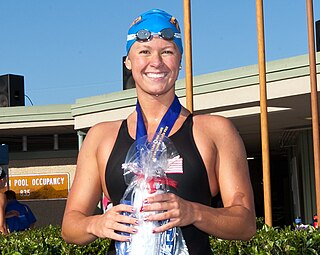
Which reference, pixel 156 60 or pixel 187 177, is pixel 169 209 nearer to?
pixel 187 177

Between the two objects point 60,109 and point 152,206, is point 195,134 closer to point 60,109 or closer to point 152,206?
point 152,206

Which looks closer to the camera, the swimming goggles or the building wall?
the swimming goggles

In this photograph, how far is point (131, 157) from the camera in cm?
209

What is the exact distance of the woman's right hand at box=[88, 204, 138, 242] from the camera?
195cm

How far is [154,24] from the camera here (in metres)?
2.27

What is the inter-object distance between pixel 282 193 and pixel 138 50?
38.6m

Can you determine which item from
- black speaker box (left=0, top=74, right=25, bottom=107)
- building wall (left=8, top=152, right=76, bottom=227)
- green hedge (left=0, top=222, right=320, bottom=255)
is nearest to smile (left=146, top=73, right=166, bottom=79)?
green hedge (left=0, top=222, right=320, bottom=255)

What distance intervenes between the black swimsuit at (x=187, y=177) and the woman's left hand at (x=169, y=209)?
0.59 ft

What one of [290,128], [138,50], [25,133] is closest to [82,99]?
[25,133]

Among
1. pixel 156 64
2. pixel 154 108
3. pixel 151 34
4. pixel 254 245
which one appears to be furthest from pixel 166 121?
pixel 254 245

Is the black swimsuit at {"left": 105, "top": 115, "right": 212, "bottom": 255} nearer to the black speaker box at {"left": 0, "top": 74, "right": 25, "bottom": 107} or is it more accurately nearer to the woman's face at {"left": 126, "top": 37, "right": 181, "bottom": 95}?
the woman's face at {"left": 126, "top": 37, "right": 181, "bottom": 95}

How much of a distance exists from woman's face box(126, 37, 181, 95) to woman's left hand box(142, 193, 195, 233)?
49 cm

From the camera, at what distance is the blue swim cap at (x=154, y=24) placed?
89.5 inches

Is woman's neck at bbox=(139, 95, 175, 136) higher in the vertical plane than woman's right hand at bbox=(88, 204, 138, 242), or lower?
higher
